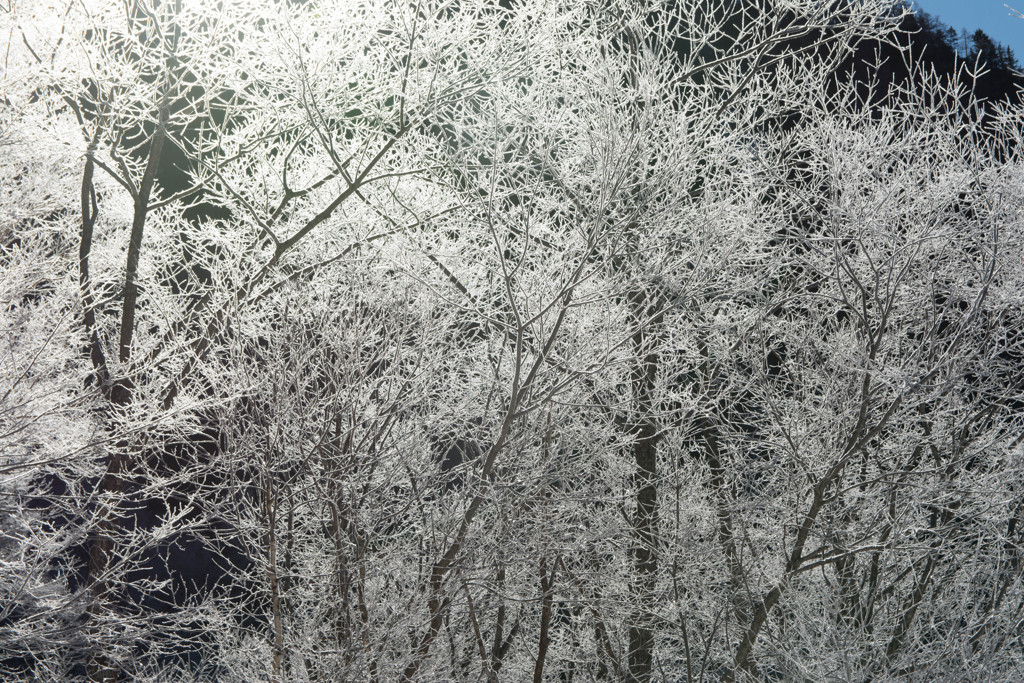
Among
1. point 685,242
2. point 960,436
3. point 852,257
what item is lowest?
point 960,436

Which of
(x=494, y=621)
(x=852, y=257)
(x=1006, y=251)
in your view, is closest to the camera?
(x=1006, y=251)

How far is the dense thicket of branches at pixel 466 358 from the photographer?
743cm

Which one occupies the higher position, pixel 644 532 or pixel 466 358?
pixel 466 358

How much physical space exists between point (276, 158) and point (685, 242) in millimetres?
5312

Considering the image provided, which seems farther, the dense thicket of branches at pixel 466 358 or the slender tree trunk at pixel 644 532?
the slender tree trunk at pixel 644 532

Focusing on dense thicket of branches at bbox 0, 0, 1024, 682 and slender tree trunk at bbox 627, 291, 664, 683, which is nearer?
dense thicket of branches at bbox 0, 0, 1024, 682

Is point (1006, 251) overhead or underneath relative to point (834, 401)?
overhead

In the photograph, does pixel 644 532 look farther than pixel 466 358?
No

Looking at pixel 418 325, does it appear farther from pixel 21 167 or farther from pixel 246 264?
pixel 21 167

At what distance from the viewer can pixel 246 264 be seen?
9.73m

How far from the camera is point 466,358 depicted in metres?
11.0

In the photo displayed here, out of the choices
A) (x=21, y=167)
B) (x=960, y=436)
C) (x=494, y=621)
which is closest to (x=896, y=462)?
(x=960, y=436)

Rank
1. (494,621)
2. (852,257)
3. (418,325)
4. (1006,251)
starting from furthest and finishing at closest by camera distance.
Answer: (494,621)
(852,257)
(1006,251)
(418,325)

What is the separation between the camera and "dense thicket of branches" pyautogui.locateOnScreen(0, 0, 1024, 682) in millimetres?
7434
